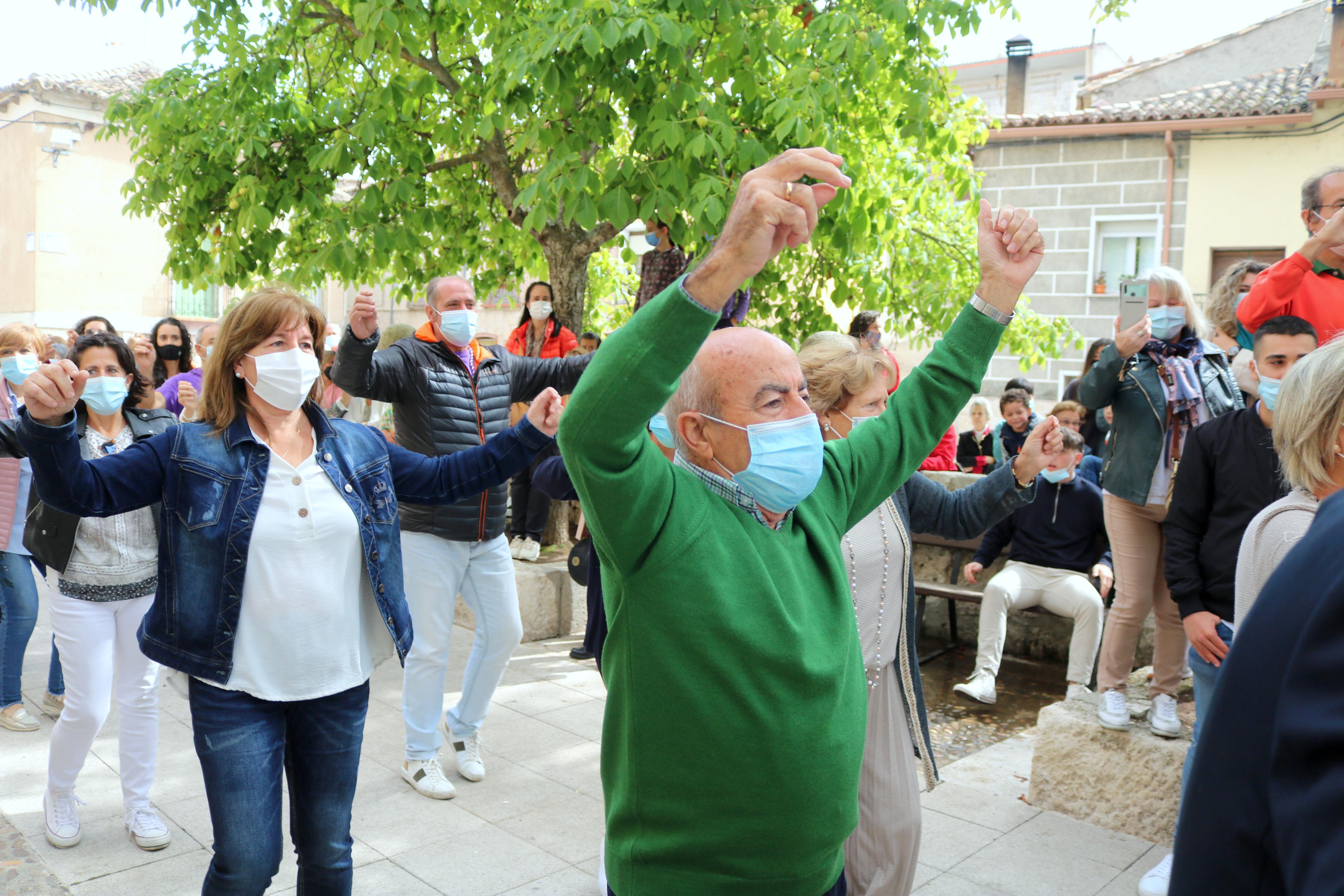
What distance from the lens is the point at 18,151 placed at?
27031 mm

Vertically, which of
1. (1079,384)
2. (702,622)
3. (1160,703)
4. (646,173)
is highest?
(646,173)

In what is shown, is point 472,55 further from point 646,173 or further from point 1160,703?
point 1160,703

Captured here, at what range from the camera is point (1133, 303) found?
4.79m

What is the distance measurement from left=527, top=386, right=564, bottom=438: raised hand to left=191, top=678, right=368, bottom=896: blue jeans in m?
0.86

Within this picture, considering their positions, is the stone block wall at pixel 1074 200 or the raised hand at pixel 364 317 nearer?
the raised hand at pixel 364 317

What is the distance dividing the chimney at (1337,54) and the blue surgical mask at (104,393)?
17813 mm

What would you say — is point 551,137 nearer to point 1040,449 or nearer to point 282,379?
point 282,379

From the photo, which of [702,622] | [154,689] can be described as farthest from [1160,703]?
[154,689]

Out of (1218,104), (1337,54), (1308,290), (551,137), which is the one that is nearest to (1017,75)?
(1218,104)

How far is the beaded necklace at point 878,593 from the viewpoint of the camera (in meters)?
2.95

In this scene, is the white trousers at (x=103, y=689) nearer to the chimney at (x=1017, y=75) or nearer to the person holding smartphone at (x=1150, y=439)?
the person holding smartphone at (x=1150, y=439)

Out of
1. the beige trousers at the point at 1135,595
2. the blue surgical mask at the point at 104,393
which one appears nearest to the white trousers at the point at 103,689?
the blue surgical mask at the point at 104,393

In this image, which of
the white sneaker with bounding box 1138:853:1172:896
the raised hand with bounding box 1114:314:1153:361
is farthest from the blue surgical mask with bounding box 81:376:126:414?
the white sneaker with bounding box 1138:853:1172:896

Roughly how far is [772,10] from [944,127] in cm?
245
